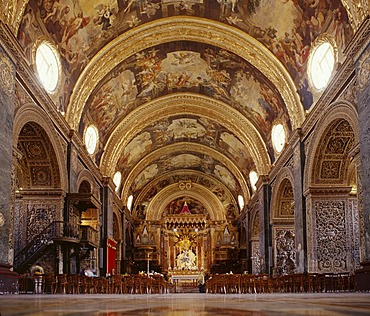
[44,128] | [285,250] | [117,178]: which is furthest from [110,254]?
[44,128]

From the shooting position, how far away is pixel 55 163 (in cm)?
1872

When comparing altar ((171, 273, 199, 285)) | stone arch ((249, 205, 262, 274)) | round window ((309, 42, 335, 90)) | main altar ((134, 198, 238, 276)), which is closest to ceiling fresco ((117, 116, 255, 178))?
stone arch ((249, 205, 262, 274))

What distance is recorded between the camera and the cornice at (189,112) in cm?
2730

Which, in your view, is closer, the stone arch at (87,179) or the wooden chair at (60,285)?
the wooden chair at (60,285)

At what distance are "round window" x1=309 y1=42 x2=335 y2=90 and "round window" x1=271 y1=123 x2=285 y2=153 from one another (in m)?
5.02

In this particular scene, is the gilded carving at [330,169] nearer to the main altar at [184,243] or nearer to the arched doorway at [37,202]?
the arched doorway at [37,202]

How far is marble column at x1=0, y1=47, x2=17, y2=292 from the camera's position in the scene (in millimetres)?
12914

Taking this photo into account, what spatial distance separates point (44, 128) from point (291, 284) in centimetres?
950

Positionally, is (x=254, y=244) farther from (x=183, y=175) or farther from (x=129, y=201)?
(x=129, y=201)

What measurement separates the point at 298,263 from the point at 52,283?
9.52 m

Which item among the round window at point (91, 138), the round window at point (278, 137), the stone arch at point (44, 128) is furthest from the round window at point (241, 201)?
the stone arch at point (44, 128)

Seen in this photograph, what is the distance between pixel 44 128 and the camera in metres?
17.1

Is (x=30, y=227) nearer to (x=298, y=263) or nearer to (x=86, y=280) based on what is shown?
(x=86, y=280)

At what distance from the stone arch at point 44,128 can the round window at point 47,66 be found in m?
1.34
